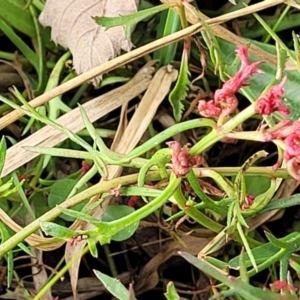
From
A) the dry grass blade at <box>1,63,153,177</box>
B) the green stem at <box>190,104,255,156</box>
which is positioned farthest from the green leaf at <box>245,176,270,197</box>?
the green stem at <box>190,104,255,156</box>

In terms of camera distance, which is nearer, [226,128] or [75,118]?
[226,128]

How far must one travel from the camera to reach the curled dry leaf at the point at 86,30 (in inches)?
39.1

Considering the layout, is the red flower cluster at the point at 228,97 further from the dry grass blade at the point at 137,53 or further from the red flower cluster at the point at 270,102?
the dry grass blade at the point at 137,53

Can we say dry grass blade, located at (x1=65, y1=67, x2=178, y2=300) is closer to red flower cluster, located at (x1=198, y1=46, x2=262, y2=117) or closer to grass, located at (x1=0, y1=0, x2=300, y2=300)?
grass, located at (x1=0, y1=0, x2=300, y2=300)

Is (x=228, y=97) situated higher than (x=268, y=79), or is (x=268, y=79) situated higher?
(x=228, y=97)

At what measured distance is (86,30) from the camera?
1031mm

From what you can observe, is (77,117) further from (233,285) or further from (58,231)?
(233,285)

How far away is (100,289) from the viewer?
3.55 feet

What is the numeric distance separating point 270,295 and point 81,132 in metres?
0.48

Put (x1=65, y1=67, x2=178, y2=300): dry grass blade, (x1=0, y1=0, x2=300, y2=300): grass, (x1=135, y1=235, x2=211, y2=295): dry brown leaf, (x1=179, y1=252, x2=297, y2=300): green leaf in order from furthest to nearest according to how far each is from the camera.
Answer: (x1=135, y1=235, x2=211, y2=295): dry brown leaf < (x1=65, y1=67, x2=178, y2=300): dry grass blade < (x1=0, y1=0, x2=300, y2=300): grass < (x1=179, y1=252, x2=297, y2=300): green leaf

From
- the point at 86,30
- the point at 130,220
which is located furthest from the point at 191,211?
the point at 86,30

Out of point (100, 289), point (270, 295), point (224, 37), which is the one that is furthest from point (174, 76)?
point (270, 295)

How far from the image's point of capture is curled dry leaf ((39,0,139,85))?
99 centimetres

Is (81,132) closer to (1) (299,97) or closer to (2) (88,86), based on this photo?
(2) (88,86)
